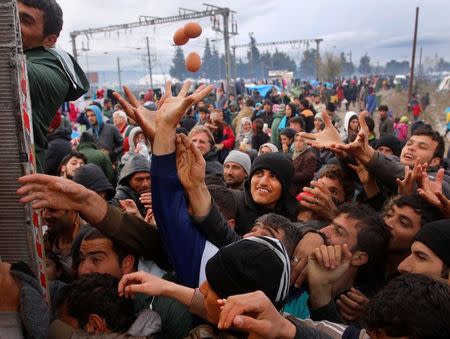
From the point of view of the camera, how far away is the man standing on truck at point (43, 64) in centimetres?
180

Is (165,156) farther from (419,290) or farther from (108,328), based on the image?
(419,290)

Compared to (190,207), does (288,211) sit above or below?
below

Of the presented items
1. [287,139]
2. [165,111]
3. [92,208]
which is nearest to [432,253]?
[165,111]

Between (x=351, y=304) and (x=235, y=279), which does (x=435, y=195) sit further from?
(x=235, y=279)

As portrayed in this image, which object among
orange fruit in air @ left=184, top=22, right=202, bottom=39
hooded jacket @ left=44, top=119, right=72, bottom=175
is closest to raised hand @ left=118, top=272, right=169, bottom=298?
orange fruit in air @ left=184, top=22, right=202, bottom=39

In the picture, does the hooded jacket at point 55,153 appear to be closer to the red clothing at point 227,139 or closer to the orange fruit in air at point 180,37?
the orange fruit in air at point 180,37

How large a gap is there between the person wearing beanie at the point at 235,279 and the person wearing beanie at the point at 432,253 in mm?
909

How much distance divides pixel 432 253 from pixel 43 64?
→ 2.07 metres

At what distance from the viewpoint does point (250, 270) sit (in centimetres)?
149

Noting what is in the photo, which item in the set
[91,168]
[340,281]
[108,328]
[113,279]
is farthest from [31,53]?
[340,281]

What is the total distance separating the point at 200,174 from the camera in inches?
75.4

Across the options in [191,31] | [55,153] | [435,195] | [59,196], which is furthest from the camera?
[55,153]

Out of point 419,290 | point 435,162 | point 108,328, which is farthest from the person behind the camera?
point 435,162

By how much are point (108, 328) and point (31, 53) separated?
1280 millimetres
